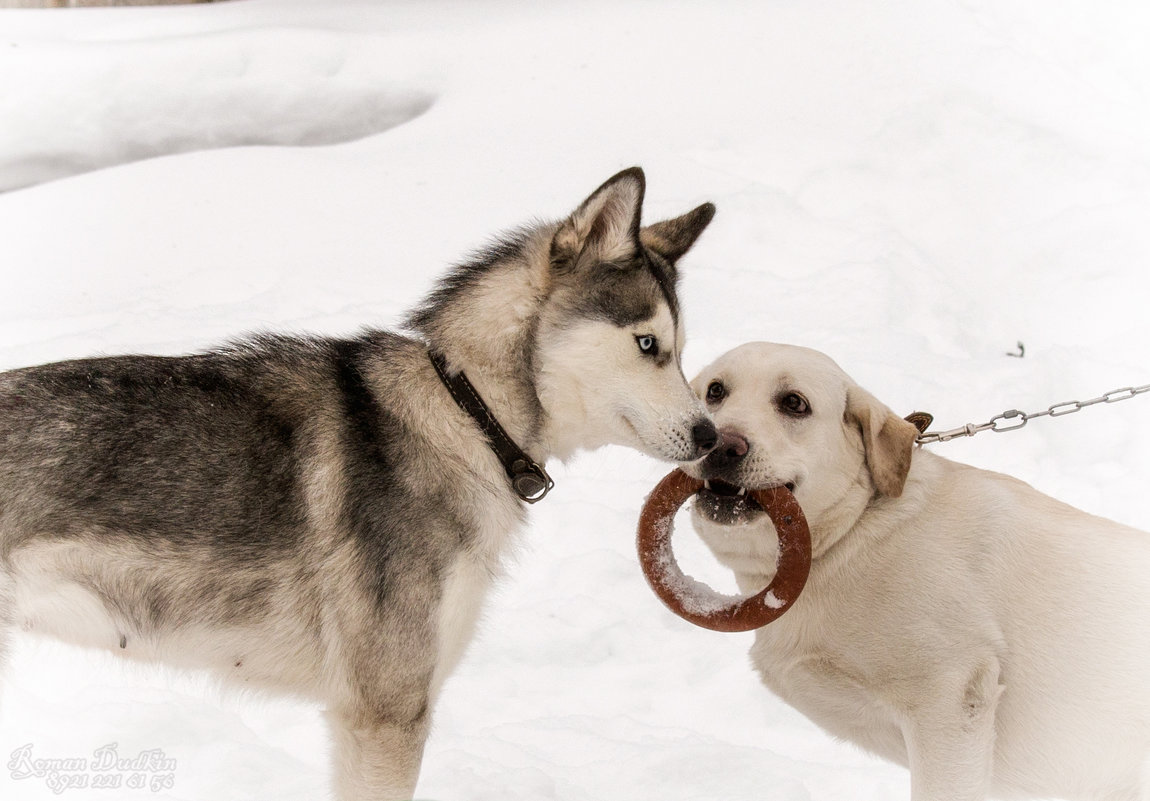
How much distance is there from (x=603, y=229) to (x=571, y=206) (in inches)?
135

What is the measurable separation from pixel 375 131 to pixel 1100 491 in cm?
552

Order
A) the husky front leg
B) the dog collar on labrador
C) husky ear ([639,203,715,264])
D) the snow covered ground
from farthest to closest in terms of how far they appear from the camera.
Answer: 1. the snow covered ground
2. husky ear ([639,203,715,264])
3. the dog collar on labrador
4. the husky front leg

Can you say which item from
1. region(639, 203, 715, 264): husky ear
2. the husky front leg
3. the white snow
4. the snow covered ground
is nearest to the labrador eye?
the white snow

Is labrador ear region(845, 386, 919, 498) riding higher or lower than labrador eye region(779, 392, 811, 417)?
lower

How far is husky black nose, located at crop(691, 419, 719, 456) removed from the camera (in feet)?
9.30

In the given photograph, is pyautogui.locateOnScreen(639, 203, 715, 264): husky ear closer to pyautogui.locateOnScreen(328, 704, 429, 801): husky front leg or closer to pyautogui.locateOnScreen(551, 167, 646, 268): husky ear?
pyautogui.locateOnScreen(551, 167, 646, 268): husky ear

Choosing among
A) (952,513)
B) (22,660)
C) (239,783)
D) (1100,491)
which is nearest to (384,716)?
(239,783)

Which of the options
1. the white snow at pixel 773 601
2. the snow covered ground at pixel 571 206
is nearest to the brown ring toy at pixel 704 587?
the white snow at pixel 773 601

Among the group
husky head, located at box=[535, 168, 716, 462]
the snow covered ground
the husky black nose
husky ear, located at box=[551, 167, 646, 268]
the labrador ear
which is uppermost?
husky ear, located at box=[551, 167, 646, 268]

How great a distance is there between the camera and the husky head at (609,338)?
2.93m

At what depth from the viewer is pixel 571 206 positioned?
6.40m

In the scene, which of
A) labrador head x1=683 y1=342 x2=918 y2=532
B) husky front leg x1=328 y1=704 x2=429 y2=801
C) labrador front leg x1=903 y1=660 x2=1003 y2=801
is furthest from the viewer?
labrador head x1=683 y1=342 x2=918 y2=532

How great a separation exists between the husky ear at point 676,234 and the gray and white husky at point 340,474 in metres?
0.39

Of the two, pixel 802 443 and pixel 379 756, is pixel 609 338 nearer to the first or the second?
pixel 802 443
